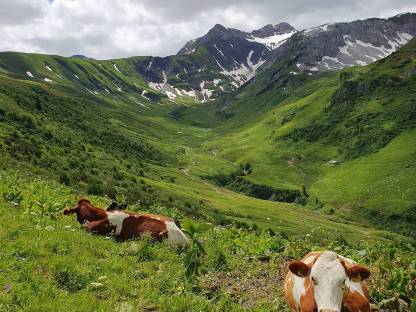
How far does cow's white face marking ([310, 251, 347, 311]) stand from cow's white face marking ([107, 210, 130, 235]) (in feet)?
32.7

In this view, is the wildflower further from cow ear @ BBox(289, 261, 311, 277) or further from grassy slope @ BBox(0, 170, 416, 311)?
cow ear @ BBox(289, 261, 311, 277)

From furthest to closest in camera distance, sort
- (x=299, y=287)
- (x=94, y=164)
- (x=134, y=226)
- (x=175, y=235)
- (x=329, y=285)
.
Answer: (x=94, y=164) → (x=134, y=226) → (x=175, y=235) → (x=299, y=287) → (x=329, y=285)

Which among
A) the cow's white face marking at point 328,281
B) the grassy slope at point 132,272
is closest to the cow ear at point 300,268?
the cow's white face marking at point 328,281

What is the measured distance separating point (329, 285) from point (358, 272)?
1.03 m

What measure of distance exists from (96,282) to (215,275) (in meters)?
4.40

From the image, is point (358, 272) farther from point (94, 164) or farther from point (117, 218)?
point (94, 164)

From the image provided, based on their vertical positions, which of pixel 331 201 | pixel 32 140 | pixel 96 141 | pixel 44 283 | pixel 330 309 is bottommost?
pixel 331 201

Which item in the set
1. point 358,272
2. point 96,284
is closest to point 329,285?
point 358,272

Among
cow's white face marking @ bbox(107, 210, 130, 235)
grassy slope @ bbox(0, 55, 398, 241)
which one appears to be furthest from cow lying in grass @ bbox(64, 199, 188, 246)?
grassy slope @ bbox(0, 55, 398, 241)

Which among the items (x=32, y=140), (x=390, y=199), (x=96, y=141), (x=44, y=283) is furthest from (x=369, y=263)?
(x=390, y=199)

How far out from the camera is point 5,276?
10.6 meters

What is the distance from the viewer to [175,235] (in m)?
17.8

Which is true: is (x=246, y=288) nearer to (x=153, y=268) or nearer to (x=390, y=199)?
(x=153, y=268)

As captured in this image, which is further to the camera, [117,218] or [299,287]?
[117,218]
